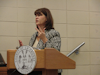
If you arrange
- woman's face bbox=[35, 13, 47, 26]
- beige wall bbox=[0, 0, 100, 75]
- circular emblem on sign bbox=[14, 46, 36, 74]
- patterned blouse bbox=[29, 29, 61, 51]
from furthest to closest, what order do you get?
beige wall bbox=[0, 0, 100, 75] → woman's face bbox=[35, 13, 47, 26] → patterned blouse bbox=[29, 29, 61, 51] → circular emblem on sign bbox=[14, 46, 36, 74]

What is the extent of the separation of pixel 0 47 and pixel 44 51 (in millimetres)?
1752

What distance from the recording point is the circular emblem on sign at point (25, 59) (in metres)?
0.89

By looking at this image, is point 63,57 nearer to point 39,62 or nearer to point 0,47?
point 39,62

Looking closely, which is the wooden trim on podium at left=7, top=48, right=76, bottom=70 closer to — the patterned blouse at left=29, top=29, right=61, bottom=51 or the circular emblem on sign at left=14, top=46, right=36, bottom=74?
the circular emblem on sign at left=14, top=46, right=36, bottom=74

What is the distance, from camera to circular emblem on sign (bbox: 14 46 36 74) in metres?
0.89

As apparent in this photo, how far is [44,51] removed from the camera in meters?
0.94

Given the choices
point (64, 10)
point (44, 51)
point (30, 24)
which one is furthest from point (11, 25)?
point (44, 51)

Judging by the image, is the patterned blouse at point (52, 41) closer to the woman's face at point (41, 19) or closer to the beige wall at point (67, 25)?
the woman's face at point (41, 19)

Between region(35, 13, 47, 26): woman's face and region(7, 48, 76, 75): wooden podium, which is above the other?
region(35, 13, 47, 26): woman's face

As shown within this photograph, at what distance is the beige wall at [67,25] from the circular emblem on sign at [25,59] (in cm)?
167

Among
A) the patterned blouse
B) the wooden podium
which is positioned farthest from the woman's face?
the wooden podium

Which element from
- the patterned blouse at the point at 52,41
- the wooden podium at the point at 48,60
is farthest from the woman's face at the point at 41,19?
the wooden podium at the point at 48,60

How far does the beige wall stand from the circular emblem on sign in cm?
167

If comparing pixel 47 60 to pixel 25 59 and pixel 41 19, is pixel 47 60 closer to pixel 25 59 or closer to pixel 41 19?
pixel 25 59
